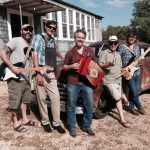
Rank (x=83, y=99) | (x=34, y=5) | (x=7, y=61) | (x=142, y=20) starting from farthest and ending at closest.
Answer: (x=142, y=20) → (x=34, y=5) → (x=83, y=99) → (x=7, y=61)

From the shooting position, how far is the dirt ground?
436 cm

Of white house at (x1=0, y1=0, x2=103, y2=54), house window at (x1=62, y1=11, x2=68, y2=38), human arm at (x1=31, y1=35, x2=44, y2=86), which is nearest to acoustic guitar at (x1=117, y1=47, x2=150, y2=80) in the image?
human arm at (x1=31, y1=35, x2=44, y2=86)

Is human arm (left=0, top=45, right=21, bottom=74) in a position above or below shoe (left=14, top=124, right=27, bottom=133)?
above

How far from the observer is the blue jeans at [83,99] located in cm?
462

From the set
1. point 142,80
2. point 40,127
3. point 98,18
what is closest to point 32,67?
point 40,127

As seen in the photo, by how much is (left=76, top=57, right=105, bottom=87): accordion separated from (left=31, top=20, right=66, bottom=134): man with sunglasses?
605 millimetres

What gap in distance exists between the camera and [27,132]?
5.03 metres

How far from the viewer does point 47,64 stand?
4.77m

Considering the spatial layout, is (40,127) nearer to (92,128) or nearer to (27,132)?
(27,132)

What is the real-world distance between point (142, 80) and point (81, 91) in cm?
254

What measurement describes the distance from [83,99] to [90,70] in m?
0.56

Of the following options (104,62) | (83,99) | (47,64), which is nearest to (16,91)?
(47,64)

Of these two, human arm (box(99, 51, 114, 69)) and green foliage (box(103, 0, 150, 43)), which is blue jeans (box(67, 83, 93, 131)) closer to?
human arm (box(99, 51, 114, 69))

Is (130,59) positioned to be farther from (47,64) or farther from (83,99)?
(47,64)
